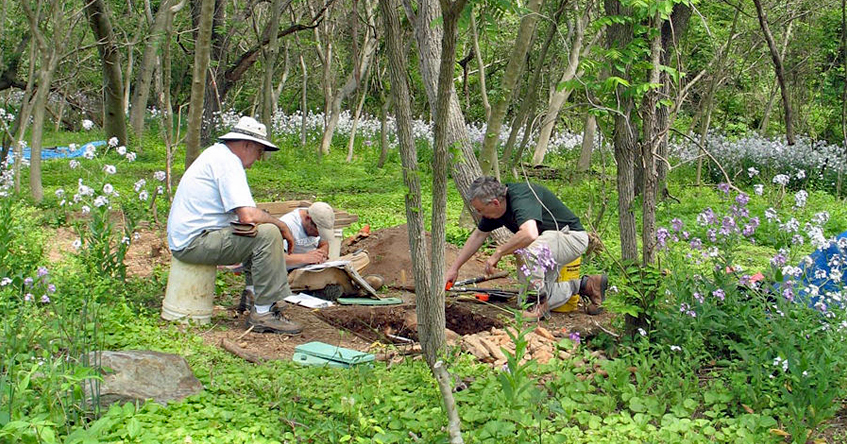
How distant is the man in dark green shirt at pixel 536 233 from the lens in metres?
5.98

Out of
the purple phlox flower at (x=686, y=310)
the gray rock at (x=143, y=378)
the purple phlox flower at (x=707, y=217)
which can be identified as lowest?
the gray rock at (x=143, y=378)

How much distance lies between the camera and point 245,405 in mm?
3912

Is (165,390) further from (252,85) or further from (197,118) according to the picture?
(252,85)

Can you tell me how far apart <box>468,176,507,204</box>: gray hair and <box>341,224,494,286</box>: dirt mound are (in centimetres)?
136

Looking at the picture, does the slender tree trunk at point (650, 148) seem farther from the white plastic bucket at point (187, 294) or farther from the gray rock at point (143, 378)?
the white plastic bucket at point (187, 294)

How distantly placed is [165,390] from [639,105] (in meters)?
3.03

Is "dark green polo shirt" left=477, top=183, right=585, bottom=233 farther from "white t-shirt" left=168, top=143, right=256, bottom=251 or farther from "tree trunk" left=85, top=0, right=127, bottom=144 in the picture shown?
"tree trunk" left=85, top=0, right=127, bottom=144

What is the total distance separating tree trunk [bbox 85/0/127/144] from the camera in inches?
462

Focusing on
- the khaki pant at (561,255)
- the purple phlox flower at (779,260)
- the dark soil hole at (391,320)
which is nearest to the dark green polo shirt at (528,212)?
the khaki pant at (561,255)

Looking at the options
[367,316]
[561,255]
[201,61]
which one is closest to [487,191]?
[561,255]

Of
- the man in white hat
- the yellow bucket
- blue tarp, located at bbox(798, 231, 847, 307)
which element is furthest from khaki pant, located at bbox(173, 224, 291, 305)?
blue tarp, located at bbox(798, 231, 847, 307)

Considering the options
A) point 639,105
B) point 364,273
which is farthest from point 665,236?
point 364,273

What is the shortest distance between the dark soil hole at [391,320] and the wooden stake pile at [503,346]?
0.70 m

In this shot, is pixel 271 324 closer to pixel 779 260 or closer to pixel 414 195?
pixel 414 195
